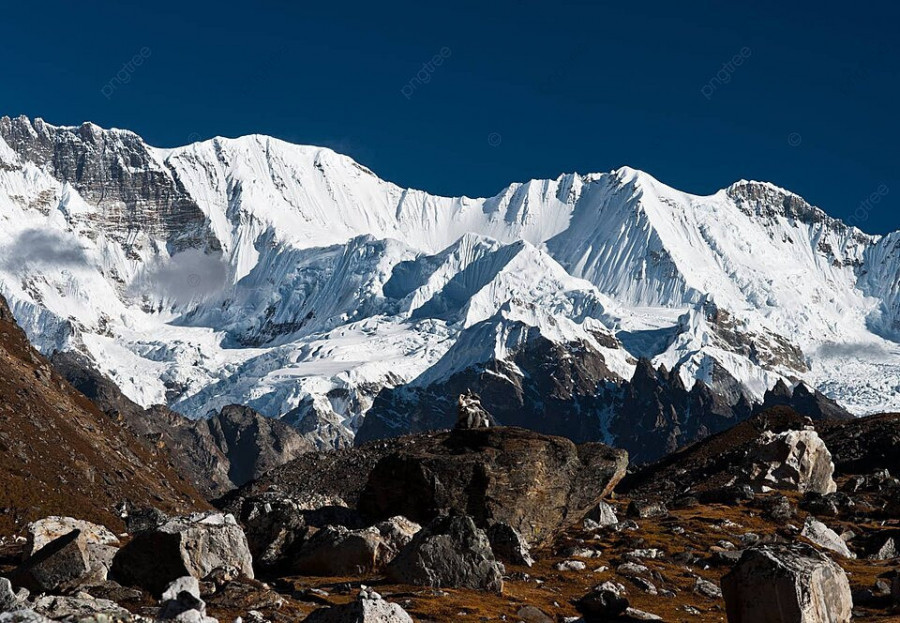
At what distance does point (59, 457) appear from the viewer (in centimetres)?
9531

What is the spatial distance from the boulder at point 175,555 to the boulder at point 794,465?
203 feet

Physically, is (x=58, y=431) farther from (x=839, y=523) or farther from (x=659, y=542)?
(x=839, y=523)

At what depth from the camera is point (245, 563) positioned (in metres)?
45.7

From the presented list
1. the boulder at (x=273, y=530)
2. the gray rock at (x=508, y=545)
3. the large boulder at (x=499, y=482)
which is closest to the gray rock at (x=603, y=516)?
the large boulder at (x=499, y=482)

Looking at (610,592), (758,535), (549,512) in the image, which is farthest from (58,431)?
(610,592)

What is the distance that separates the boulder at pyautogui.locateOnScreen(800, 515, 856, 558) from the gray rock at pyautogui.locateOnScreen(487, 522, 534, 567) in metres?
21.6

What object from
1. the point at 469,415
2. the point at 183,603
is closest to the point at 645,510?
the point at 469,415

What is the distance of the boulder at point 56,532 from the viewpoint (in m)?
47.4

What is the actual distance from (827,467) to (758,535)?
31.8 meters

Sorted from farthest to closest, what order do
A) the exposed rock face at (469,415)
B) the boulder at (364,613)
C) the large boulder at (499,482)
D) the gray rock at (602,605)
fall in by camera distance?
the exposed rock face at (469,415) → the large boulder at (499,482) → the gray rock at (602,605) → the boulder at (364,613)

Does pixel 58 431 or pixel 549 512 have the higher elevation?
pixel 58 431

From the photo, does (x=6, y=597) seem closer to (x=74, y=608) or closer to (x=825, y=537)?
(x=74, y=608)

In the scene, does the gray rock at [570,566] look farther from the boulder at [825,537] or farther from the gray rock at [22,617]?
the gray rock at [22,617]

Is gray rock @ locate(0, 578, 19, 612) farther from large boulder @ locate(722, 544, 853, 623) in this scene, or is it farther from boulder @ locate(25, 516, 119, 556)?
large boulder @ locate(722, 544, 853, 623)
